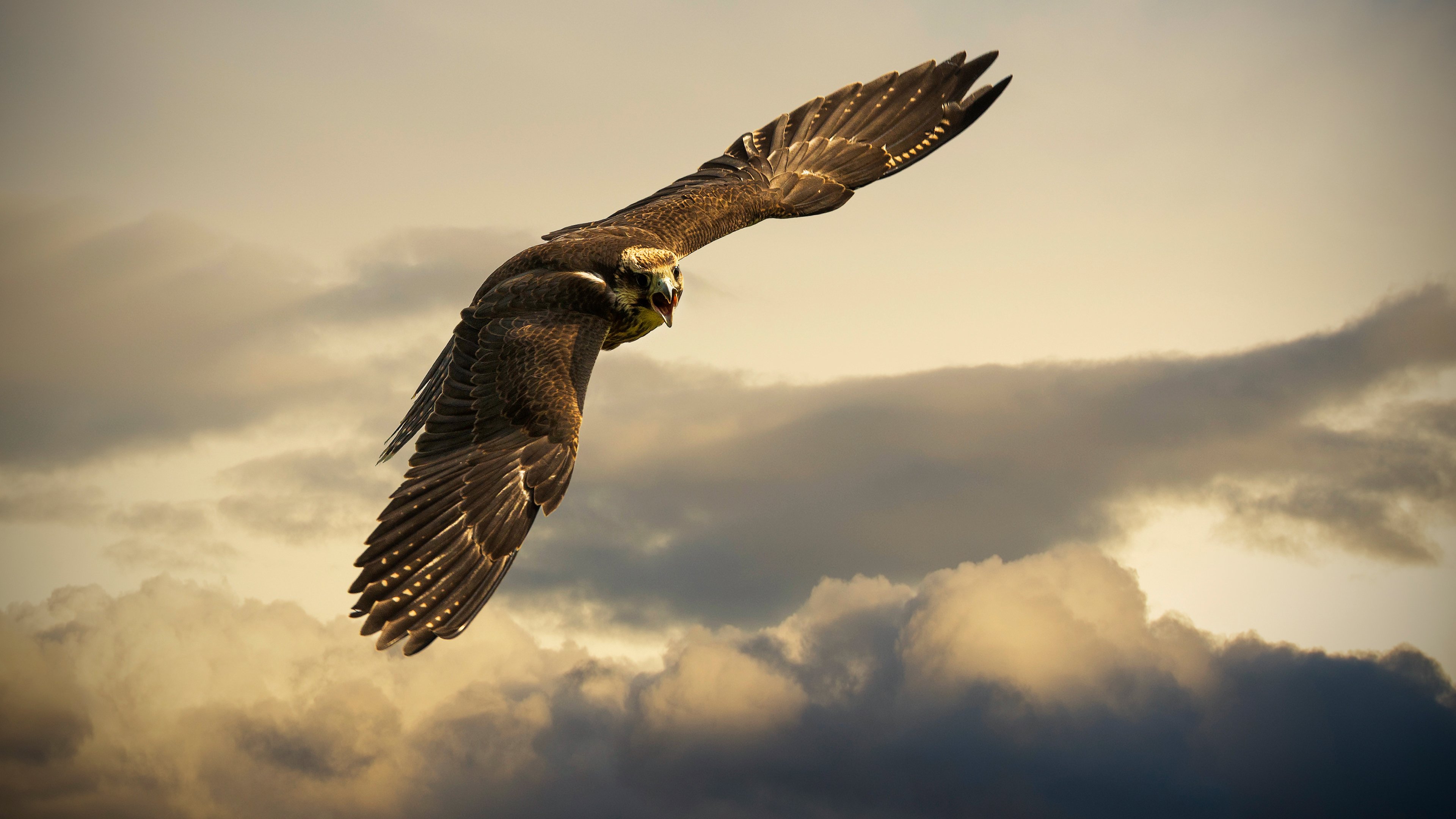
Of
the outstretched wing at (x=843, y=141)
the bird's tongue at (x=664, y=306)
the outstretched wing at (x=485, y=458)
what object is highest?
the outstretched wing at (x=843, y=141)

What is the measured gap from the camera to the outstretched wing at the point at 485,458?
9.85 m

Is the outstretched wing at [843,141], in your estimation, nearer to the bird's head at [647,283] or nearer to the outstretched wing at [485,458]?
the bird's head at [647,283]

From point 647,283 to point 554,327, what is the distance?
1172mm

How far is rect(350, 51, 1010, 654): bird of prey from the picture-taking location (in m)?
10.1

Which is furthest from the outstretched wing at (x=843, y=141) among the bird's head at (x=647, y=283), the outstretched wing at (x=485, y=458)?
the outstretched wing at (x=485, y=458)

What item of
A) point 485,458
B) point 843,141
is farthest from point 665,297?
point 843,141

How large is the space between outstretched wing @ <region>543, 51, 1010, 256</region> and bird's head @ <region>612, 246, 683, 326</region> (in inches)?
124

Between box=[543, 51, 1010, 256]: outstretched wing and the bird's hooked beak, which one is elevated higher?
box=[543, 51, 1010, 256]: outstretched wing

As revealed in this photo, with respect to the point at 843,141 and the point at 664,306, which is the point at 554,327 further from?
the point at 843,141

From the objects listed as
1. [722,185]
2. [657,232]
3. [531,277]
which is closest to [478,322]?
[531,277]

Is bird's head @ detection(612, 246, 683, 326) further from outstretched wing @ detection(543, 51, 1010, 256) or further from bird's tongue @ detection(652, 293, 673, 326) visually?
outstretched wing @ detection(543, 51, 1010, 256)

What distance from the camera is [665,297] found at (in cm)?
1229

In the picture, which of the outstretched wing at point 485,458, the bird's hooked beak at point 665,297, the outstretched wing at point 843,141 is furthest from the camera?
the outstretched wing at point 843,141

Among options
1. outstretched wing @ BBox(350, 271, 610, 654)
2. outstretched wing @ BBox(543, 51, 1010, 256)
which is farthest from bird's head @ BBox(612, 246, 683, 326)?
outstretched wing @ BBox(543, 51, 1010, 256)
